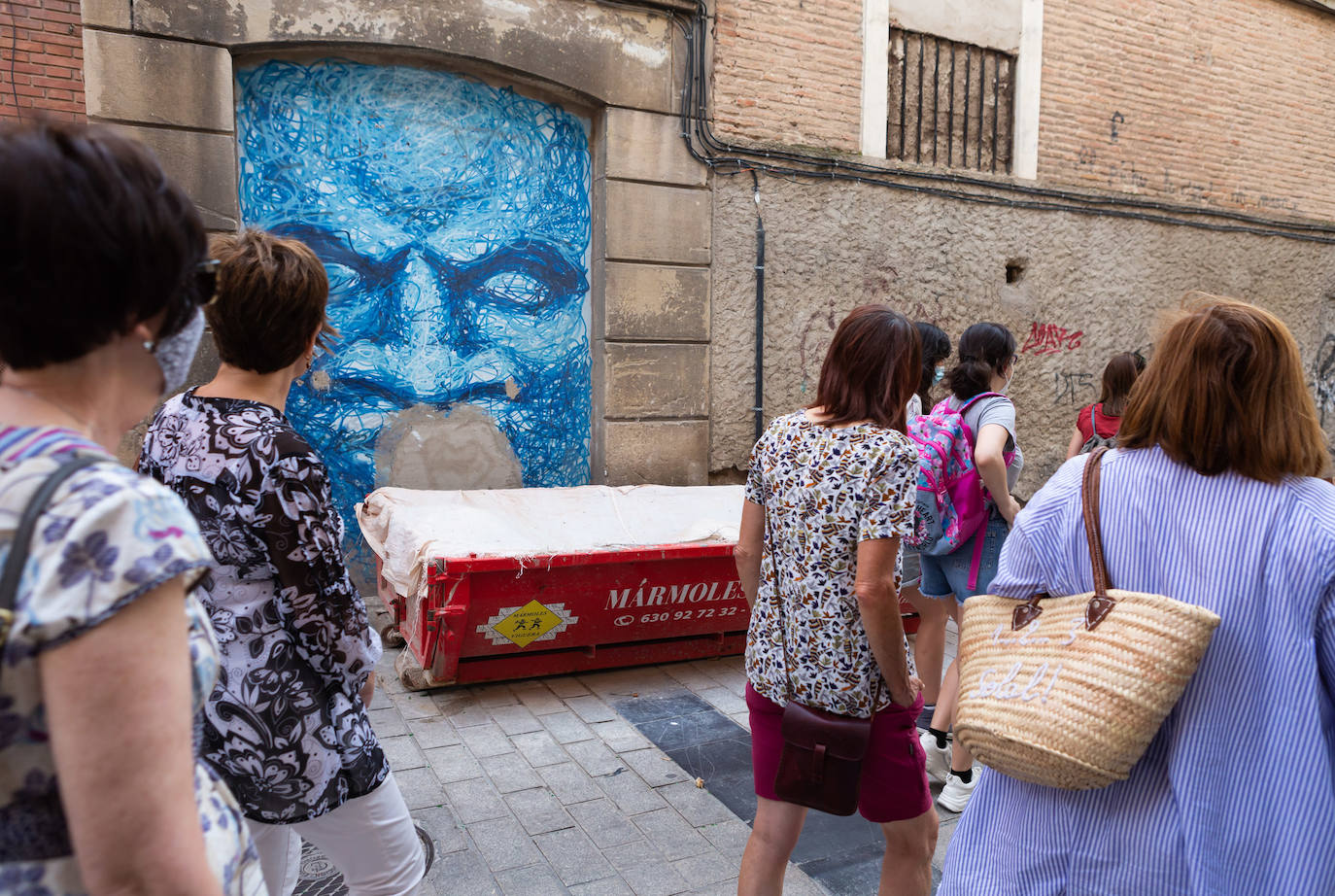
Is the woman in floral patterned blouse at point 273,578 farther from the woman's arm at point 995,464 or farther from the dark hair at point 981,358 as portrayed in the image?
the dark hair at point 981,358

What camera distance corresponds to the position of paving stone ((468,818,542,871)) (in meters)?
3.08

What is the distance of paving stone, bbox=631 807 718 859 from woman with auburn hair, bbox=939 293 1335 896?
1.62 metres

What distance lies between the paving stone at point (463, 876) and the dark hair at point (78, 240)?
2502mm

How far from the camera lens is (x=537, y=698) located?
15.1 feet

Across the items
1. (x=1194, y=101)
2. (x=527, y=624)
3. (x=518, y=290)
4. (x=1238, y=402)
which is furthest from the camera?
(x=1194, y=101)

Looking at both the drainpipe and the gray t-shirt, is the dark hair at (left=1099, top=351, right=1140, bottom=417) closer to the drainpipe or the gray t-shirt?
the gray t-shirt

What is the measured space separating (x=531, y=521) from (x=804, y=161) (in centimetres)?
387

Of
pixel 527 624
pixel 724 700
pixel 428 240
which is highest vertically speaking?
pixel 428 240

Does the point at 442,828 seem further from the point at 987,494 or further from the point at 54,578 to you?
the point at 54,578

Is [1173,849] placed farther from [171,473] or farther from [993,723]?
[171,473]

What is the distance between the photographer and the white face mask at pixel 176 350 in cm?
103

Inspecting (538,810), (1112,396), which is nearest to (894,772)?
(538,810)

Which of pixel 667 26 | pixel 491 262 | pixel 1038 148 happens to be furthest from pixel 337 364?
pixel 1038 148

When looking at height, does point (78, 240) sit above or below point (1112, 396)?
above
